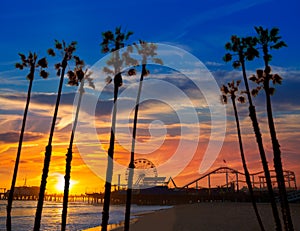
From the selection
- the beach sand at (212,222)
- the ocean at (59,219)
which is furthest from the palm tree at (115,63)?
the ocean at (59,219)

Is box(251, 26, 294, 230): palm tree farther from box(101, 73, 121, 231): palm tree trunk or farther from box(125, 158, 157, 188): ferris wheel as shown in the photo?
box(125, 158, 157, 188): ferris wheel

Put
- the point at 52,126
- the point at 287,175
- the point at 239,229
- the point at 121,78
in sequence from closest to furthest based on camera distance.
Answer: the point at 121,78
the point at 52,126
the point at 239,229
the point at 287,175

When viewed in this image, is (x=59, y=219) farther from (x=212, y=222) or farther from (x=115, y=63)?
(x=115, y=63)

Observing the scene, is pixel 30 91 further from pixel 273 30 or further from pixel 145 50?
pixel 273 30

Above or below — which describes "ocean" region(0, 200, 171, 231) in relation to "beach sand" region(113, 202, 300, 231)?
below

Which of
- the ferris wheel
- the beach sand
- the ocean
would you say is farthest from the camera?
the ferris wheel

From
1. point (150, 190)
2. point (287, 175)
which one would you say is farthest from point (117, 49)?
point (150, 190)

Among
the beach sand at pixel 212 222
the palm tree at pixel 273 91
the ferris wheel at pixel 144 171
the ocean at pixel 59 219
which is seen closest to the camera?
the palm tree at pixel 273 91

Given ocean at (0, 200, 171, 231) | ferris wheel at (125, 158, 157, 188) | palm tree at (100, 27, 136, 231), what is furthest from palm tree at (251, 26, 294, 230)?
ferris wheel at (125, 158, 157, 188)

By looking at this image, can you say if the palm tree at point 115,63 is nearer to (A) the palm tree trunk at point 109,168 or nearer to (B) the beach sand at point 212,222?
(A) the palm tree trunk at point 109,168

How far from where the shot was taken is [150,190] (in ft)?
527

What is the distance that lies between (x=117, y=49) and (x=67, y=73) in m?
6.37

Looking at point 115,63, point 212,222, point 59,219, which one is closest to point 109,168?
point 115,63

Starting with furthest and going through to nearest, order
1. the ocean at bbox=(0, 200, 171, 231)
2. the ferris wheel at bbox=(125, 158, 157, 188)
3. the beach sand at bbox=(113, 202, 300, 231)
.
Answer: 1. the ferris wheel at bbox=(125, 158, 157, 188)
2. the ocean at bbox=(0, 200, 171, 231)
3. the beach sand at bbox=(113, 202, 300, 231)
